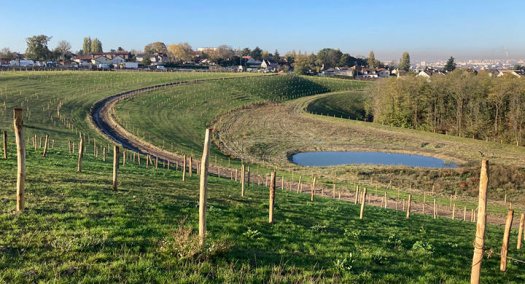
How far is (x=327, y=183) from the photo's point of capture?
42969mm

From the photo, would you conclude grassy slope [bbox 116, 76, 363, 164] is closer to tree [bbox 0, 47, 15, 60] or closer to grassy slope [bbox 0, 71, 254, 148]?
grassy slope [bbox 0, 71, 254, 148]

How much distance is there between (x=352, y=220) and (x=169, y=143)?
45371 mm

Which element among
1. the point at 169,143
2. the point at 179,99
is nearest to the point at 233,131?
the point at 169,143

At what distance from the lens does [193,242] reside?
38.6ft

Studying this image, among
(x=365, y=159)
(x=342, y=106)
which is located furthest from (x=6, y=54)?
(x=365, y=159)

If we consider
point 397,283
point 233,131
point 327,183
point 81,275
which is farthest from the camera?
point 233,131

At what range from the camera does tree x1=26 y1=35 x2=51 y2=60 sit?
6457 inches

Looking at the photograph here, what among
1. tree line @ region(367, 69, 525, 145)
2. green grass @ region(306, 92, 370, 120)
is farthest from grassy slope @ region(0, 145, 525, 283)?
green grass @ region(306, 92, 370, 120)

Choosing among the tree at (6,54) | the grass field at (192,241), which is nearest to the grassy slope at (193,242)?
the grass field at (192,241)

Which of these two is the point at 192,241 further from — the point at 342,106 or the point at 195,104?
the point at 342,106

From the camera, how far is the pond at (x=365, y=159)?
61.0m

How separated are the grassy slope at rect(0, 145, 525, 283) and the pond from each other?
41518mm

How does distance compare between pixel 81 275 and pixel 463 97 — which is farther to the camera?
pixel 463 97

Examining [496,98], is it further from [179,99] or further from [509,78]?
[179,99]
